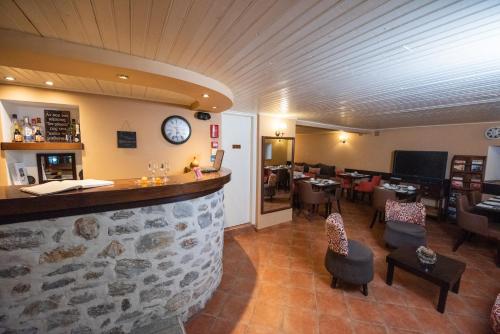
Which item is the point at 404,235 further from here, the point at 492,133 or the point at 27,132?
the point at 27,132

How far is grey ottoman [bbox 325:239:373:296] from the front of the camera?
7.72ft

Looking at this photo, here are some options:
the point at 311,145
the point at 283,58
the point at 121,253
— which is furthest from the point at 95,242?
the point at 311,145

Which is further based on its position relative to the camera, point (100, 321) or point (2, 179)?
point (2, 179)

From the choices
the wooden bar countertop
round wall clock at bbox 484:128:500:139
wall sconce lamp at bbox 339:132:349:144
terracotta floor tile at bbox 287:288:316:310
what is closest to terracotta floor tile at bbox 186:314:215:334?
terracotta floor tile at bbox 287:288:316:310

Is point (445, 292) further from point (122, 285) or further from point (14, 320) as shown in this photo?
point (14, 320)

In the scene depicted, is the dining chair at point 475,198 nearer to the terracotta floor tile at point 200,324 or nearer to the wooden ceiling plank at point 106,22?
the terracotta floor tile at point 200,324

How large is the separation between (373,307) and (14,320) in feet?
10.4

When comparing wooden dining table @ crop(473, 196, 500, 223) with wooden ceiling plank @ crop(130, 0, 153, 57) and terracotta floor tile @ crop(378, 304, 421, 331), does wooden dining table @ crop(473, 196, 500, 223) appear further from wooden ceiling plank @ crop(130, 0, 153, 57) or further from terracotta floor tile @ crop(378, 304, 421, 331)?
wooden ceiling plank @ crop(130, 0, 153, 57)

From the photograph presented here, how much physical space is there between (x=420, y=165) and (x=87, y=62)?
7.38 metres

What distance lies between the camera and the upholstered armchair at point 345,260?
2.36 meters

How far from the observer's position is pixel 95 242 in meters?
1.53

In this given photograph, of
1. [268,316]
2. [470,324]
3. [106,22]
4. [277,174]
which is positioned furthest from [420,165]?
[106,22]

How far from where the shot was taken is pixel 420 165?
5664 millimetres

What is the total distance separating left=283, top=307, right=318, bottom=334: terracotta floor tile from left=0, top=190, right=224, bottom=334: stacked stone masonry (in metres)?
0.98
